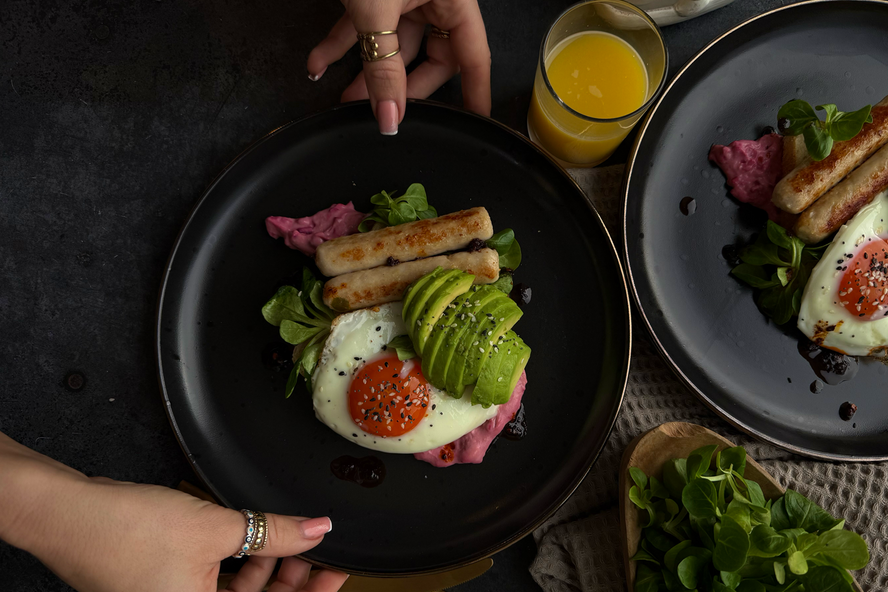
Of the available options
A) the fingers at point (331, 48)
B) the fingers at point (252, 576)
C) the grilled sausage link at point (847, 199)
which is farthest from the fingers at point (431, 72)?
the fingers at point (252, 576)

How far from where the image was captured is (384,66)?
7.67ft

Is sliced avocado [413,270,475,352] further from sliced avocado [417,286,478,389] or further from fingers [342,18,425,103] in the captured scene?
fingers [342,18,425,103]

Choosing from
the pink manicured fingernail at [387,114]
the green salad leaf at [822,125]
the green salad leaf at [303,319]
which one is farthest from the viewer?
the green salad leaf at [303,319]

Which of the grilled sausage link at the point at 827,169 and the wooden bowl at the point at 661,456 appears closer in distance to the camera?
the wooden bowl at the point at 661,456

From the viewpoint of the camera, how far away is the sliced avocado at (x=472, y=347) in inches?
92.6

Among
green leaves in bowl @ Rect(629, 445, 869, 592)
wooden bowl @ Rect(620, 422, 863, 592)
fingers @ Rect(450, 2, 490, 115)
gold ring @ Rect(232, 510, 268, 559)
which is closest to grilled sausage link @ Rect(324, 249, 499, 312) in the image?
fingers @ Rect(450, 2, 490, 115)

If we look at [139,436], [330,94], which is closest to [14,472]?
[139,436]

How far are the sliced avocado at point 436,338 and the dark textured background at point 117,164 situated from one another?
4.25ft

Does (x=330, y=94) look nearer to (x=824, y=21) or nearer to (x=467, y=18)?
(x=467, y=18)

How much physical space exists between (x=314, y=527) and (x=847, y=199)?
314 centimetres

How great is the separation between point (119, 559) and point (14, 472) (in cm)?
56

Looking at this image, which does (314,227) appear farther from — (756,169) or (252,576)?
(756,169)

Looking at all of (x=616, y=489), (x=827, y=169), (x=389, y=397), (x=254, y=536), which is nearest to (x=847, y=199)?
(x=827, y=169)

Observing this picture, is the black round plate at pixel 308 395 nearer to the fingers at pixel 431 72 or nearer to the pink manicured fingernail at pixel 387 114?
the fingers at pixel 431 72
